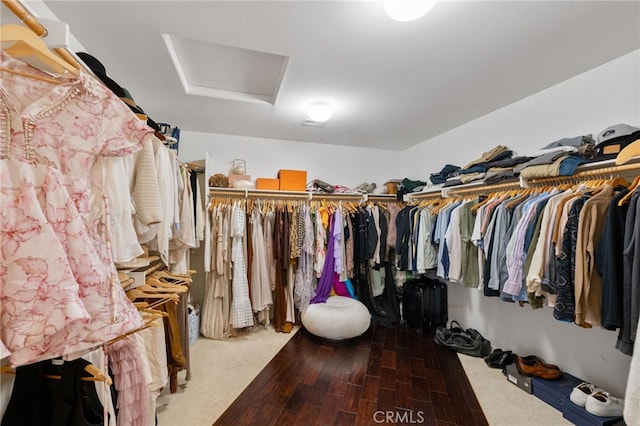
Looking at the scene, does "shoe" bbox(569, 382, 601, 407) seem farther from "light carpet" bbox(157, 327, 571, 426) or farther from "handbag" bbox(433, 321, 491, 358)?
"handbag" bbox(433, 321, 491, 358)

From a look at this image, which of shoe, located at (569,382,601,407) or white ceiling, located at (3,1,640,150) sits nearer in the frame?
white ceiling, located at (3,1,640,150)

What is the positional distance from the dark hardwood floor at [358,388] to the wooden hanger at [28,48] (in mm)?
2009

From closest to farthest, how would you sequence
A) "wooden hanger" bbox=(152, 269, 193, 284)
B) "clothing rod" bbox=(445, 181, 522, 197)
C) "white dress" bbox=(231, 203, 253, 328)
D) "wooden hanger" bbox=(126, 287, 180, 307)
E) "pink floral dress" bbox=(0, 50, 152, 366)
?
"pink floral dress" bbox=(0, 50, 152, 366) → "wooden hanger" bbox=(126, 287, 180, 307) → "wooden hanger" bbox=(152, 269, 193, 284) → "clothing rod" bbox=(445, 181, 522, 197) → "white dress" bbox=(231, 203, 253, 328)

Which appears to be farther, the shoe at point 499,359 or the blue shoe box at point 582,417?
the shoe at point 499,359

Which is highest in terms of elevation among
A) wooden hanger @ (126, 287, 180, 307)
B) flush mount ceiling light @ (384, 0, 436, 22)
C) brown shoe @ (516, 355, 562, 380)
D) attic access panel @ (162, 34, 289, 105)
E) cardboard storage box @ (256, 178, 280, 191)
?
attic access panel @ (162, 34, 289, 105)

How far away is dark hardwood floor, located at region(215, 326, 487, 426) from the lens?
5.75 feet

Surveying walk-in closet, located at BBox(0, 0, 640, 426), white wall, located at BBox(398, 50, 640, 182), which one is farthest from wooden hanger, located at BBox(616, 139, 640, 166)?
white wall, located at BBox(398, 50, 640, 182)

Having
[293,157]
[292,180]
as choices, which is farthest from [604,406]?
[293,157]

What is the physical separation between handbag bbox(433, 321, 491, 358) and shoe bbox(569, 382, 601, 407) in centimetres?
78

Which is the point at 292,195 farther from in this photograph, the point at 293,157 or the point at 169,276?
the point at 169,276

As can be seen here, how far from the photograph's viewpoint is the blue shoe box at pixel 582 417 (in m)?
1.56

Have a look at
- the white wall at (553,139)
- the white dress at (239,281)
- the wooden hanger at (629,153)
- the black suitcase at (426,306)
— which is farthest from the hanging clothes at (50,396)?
the black suitcase at (426,306)

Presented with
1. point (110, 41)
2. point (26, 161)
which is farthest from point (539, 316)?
point (110, 41)

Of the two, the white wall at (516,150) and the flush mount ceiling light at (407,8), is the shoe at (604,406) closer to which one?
the white wall at (516,150)
